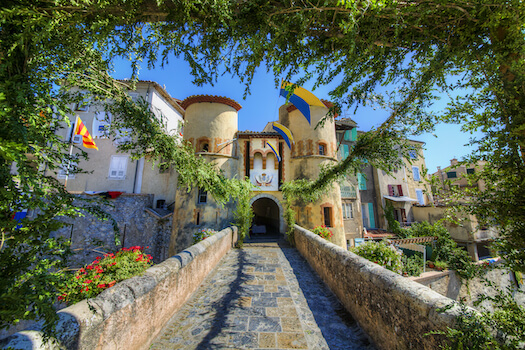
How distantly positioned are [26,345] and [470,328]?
350 centimetres

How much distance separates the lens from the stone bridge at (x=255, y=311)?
7.33ft

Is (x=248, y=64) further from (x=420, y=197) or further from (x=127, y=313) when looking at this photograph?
(x=420, y=197)

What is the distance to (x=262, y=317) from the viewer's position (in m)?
3.95

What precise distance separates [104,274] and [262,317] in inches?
123

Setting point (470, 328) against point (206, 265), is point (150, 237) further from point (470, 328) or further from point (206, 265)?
point (470, 328)

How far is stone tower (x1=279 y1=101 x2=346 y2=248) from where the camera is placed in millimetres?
13484

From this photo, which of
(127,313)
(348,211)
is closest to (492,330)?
(127,313)

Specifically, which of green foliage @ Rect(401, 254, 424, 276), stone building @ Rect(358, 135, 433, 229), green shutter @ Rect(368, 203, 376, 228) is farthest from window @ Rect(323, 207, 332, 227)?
green shutter @ Rect(368, 203, 376, 228)

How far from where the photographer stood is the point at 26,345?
62.7 inches

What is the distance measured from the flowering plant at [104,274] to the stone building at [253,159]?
8.32m

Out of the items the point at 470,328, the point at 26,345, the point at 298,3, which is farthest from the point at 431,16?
the point at 26,345

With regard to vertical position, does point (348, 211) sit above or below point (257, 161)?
below

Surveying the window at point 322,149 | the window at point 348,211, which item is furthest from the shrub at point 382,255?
the window at point 348,211

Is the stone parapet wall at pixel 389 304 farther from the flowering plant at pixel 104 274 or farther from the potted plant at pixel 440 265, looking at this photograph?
the potted plant at pixel 440 265
